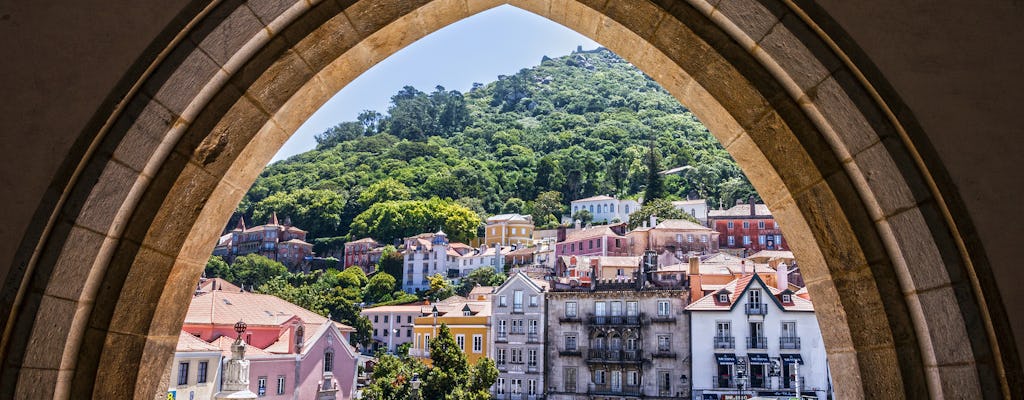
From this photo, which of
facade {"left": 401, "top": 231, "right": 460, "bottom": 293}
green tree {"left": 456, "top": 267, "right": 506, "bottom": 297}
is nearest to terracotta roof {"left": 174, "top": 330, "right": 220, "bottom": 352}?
green tree {"left": 456, "top": 267, "right": 506, "bottom": 297}

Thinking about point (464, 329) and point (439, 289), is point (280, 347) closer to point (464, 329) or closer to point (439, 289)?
point (464, 329)

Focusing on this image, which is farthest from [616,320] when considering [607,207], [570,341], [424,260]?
[607,207]

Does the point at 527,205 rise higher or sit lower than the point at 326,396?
higher

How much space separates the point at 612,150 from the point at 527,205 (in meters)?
18.4

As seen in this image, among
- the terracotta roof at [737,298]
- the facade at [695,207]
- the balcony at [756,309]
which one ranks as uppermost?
the facade at [695,207]

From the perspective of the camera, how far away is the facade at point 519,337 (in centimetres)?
4647

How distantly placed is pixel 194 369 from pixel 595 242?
48.6 meters

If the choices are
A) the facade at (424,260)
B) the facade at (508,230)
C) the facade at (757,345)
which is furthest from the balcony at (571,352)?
the facade at (508,230)

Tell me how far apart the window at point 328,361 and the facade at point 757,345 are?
56.7ft

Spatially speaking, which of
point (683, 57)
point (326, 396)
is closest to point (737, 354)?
point (326, 396)

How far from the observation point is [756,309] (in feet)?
132

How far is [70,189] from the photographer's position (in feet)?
9.25

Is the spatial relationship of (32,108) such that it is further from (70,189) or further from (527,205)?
(527,205)

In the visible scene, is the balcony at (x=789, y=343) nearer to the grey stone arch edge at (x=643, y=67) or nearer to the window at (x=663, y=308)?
the window at (x=663, y=308)
